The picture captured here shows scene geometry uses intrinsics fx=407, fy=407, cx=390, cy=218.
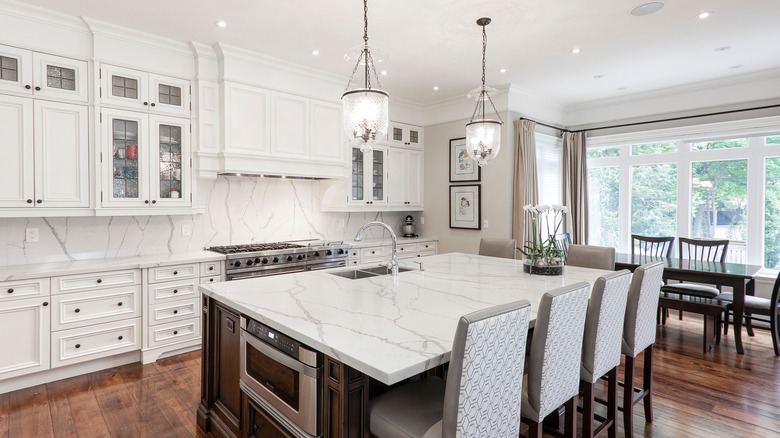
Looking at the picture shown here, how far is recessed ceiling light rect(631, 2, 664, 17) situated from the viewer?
300 centimetres

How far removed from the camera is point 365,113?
2277 millimetres

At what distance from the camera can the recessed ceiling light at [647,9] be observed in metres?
3.00

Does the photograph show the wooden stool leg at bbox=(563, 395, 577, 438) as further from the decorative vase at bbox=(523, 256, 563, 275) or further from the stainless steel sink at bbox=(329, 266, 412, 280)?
the stainless steel sink at bbox=(329, 266, 412, 280)

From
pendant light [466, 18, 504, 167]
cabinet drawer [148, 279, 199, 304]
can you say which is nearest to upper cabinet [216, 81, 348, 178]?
cabinet drawer [148, 279, 199, 304]

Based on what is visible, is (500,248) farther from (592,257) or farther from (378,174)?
(378,174)

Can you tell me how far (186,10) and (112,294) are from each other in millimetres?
2314

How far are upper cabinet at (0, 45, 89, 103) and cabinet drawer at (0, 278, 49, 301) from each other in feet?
4.62

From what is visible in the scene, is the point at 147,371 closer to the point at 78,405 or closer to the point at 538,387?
the point at 78,405

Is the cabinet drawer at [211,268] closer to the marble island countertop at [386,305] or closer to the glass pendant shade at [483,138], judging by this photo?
the marble island countertop at [386,305]

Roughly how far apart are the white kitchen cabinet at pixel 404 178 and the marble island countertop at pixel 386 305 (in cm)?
271

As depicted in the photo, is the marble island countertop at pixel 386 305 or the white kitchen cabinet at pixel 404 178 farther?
the white kitchen cabinet at pixel 404 178

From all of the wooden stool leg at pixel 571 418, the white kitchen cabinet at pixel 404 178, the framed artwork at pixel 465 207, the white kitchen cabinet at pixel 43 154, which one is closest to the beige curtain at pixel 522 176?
the framed artwork at pixel 465 207

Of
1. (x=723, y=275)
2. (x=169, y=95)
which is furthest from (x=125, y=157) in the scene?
(x=723, y=275)

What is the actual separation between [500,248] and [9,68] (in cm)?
426
